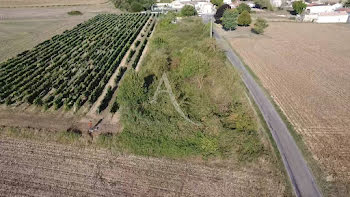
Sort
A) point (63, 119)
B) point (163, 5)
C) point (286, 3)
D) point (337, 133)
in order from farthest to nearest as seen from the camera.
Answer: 1. point (286, 3)
2. point (163, 5)
3. point (63, 119)
4. point (337, 133)

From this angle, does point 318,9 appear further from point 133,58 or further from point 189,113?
point 189,113

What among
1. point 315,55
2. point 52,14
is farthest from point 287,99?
point 52,14

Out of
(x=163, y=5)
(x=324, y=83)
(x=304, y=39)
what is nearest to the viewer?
(x=324, y=83)

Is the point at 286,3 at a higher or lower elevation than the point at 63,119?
higher

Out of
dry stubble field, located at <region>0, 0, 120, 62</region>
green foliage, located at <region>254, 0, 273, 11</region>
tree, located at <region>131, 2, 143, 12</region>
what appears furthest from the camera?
green foliage, located at <region>254, 0, 273, 11</region>

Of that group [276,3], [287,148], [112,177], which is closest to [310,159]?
[287,148]

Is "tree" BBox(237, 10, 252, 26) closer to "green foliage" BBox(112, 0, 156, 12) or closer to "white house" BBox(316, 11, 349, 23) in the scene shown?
"white house" BBox(316, 11, 349, 23)

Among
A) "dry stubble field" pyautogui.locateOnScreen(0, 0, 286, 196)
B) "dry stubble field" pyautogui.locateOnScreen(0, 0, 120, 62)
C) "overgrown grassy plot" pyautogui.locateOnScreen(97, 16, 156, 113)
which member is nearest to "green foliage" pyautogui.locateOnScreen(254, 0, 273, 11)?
"overgrown grassy plot" pyautogui.locateOnScreen(97, 16, 156, 113)

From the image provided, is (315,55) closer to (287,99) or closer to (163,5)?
(287,99)
